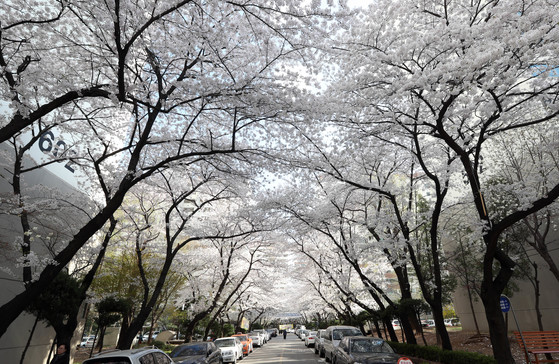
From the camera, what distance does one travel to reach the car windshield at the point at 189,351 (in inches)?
434

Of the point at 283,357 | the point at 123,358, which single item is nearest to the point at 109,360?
the point at 123,358

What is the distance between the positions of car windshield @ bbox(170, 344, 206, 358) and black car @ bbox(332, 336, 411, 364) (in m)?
4.57

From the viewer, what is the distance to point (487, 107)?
27.8ft

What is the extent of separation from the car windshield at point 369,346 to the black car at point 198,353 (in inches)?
179

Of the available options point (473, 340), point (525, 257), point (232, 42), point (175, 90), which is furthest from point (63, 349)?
point (525, 257)

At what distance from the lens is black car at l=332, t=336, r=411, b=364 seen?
902cm

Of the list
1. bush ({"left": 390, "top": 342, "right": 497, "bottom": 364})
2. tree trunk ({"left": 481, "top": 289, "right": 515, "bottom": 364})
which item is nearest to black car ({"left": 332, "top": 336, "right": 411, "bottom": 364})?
bush ({"left": 390, "top": 342, "right": 497, "bottom": 364})

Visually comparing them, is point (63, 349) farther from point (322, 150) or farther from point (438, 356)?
point (438, 356)

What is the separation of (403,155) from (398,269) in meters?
4.95

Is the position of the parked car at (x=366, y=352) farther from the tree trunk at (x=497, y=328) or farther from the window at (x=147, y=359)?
the window at (x=147, y=359)

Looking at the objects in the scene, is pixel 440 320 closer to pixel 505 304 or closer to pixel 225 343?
pixel 505 304

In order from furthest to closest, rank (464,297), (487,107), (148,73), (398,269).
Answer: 1. (464,297)
2. (398,269)
3. (148,73)
4. (487,107)

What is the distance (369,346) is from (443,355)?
2854 mm

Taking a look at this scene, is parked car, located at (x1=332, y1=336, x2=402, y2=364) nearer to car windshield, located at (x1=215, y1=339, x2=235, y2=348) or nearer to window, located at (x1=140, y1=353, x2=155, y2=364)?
window, located at (x1=140, y1=353, x2=155, y2=364)
